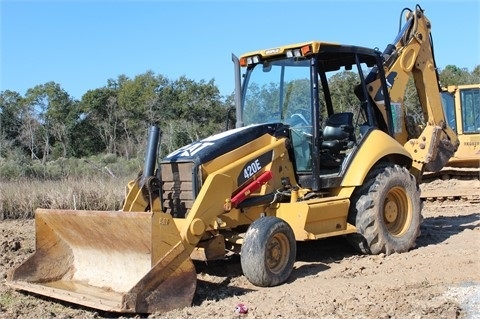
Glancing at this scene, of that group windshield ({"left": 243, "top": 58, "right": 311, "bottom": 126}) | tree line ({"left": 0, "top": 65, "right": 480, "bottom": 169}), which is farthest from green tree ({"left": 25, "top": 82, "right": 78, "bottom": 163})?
windshield ({"left": 243, "top": 58, "right": 311, "bottom": 126})

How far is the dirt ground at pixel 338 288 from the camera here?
5.20 m

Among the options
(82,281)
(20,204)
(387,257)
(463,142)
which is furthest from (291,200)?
(463,142)

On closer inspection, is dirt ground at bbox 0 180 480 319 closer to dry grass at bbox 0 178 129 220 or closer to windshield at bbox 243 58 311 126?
windshield at bbox 243 58 311 126

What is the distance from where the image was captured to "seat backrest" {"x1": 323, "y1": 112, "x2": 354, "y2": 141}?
7477mm

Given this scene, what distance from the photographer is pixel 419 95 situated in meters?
9.16

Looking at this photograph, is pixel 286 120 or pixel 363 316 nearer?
pixel 363 316

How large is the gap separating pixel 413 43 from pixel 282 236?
419 cm

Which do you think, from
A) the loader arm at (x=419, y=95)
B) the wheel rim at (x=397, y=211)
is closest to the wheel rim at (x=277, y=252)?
the wheel rim at (x=397, y=211)

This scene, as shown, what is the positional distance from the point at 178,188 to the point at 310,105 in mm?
1934

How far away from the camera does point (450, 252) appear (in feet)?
24.5

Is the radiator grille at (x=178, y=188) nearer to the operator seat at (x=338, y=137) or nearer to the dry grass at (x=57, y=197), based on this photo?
the operator seat at (x=338, y=137)

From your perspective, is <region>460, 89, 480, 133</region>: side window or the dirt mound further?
<region>460, 89, 480, 133</region>: side window

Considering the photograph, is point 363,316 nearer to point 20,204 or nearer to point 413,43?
point 413,43

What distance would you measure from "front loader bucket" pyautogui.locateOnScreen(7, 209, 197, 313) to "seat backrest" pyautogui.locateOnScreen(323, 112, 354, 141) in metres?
2.80
